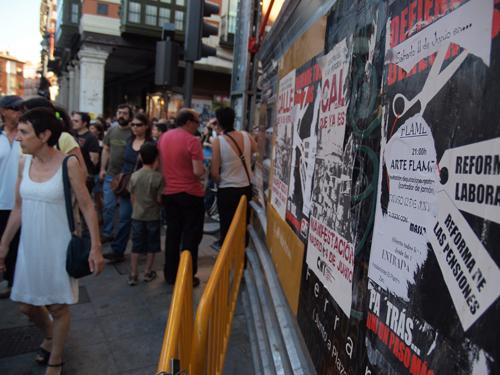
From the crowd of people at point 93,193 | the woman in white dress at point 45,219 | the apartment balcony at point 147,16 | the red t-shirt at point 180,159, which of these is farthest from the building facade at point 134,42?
the woman in white dress at point 45,219

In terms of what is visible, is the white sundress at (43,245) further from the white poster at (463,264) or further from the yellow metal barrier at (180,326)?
the white poster at (463,264)

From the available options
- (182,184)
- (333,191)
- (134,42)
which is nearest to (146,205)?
(182,184)

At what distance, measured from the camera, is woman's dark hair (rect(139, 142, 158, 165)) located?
479 centimetres

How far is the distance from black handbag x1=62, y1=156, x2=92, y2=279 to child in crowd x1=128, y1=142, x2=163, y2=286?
1916mm

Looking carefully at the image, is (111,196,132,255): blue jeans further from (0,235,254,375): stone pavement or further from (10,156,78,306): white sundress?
(10,156,78,306): white sundress

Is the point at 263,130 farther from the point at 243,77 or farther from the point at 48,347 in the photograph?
the point at 48,347

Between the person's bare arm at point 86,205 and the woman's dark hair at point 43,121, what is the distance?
0.69ft

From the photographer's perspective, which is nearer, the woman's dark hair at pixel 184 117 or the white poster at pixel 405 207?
the white poster at pixel 405 207

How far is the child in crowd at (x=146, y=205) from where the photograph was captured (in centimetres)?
479

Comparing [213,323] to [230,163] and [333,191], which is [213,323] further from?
[230,163]

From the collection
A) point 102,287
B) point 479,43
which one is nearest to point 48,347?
point 102,287

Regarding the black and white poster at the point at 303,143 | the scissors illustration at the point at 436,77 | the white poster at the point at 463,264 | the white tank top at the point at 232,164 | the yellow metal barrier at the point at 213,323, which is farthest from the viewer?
the white tank top at the point at 232,164

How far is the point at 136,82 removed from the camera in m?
31.4

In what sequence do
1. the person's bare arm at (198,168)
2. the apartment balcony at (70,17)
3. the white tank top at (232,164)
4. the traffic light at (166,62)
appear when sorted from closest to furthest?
the person's bare arm at (198,168) → the white tank top at (232,164) → the traffic light at (166,62) → the apartment balcony at (70,17)
